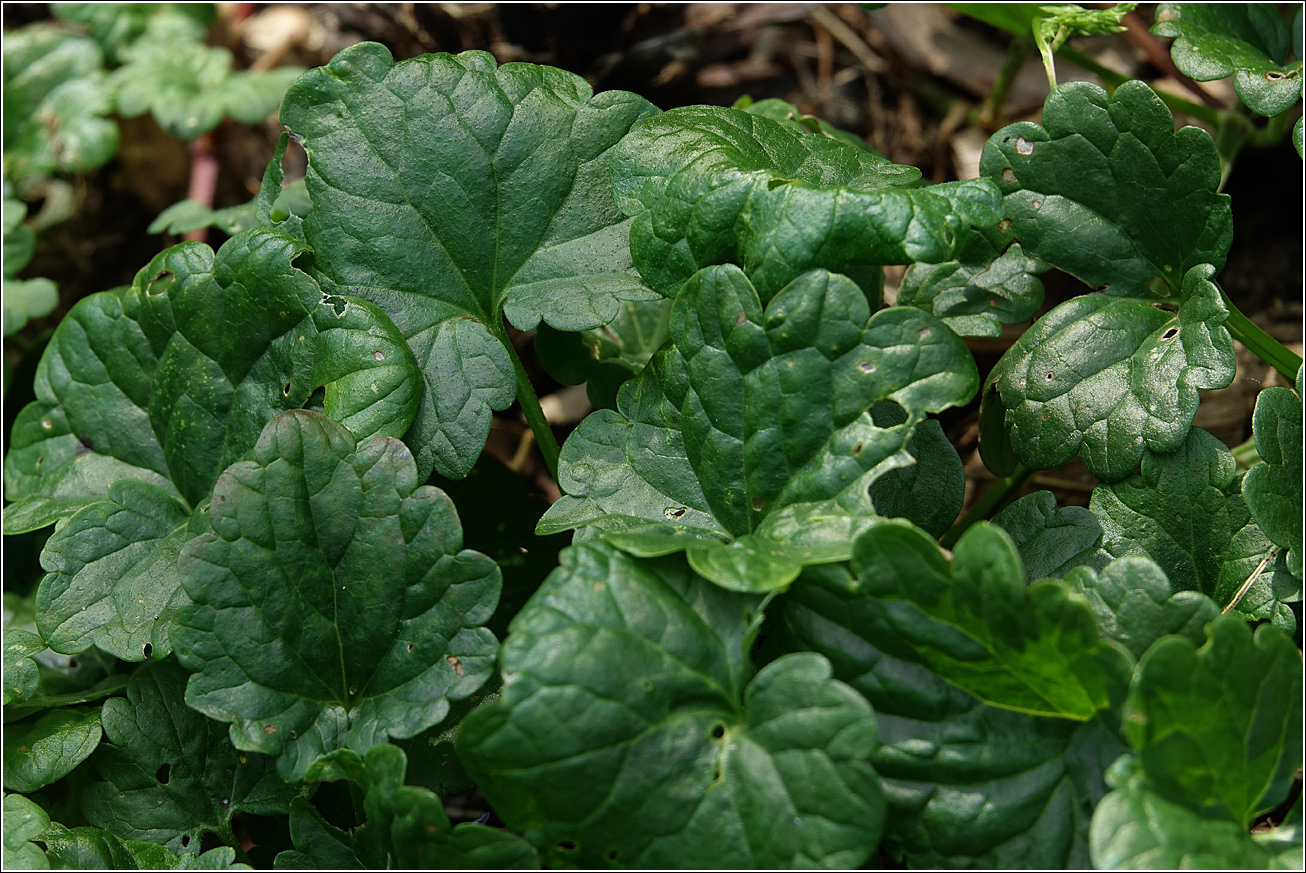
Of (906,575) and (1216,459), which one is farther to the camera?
(1216,459)

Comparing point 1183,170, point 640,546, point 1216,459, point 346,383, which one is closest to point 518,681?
point 640,546

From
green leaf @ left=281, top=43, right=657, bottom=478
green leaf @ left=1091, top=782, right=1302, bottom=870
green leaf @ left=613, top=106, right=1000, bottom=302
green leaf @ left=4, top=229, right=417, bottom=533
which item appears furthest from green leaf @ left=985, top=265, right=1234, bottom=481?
green leaf @ left=4, top=229, right=417, bottom=533

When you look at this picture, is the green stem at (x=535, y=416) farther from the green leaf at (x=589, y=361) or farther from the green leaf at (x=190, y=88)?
the green leaf at (x=190, y=88)

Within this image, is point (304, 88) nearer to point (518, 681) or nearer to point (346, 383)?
point (346, 383)

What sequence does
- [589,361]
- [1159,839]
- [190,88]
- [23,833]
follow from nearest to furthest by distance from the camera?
[1159,839]
[23,833]
[589,361]
[190,88]

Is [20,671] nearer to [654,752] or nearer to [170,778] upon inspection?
[170,778]

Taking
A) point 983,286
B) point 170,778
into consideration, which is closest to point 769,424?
point 983,286

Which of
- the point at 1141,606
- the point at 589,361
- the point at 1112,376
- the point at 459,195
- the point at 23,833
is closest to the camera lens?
the point at 1141,606

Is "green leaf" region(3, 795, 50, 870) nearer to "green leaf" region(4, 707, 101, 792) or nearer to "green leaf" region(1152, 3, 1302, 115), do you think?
"green leaf" region(4, 707, 101, 792)
